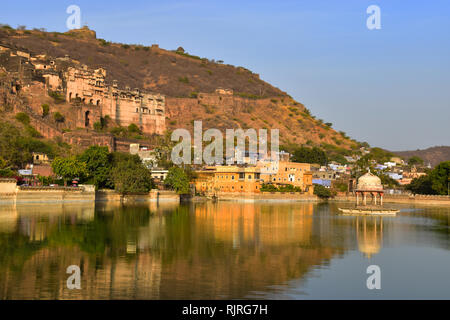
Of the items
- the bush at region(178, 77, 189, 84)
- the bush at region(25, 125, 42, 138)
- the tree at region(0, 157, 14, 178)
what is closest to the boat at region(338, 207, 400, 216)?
the tree at region(0, 157, 14, 178)

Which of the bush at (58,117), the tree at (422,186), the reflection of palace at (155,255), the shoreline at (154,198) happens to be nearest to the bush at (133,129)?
the bush at (58,117)

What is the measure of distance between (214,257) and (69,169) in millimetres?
37614

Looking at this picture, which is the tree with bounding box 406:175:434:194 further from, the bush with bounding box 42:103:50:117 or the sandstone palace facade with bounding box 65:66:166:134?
the bush with bounding box 42:103:50:117

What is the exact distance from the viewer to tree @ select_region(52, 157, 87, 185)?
212ft

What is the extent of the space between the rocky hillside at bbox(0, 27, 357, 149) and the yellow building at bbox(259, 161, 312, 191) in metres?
38.2

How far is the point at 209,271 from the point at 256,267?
238 cm

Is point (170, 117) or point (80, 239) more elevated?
point (170, 117)

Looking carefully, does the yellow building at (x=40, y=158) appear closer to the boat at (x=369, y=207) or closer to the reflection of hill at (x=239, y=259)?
the reflection of hill at (x=239, y=259)

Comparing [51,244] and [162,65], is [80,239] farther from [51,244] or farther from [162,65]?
[162,65]

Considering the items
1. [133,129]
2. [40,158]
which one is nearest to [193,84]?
[133,129]

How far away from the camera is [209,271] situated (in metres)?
26.4

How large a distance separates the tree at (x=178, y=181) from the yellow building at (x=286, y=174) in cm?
1826
